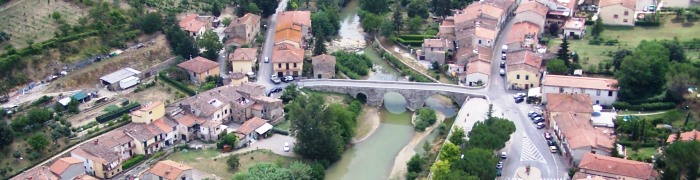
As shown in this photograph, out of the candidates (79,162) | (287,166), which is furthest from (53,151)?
(287,166)

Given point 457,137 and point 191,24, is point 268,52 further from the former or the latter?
point 457,137

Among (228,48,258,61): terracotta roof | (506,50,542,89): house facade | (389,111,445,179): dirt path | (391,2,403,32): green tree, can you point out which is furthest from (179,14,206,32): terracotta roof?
(506,50,542,89): house facade

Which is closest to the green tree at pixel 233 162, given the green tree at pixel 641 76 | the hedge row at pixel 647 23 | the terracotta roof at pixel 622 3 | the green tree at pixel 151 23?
the green tree at pixel 151 23

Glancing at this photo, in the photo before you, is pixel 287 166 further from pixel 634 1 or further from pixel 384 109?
pixel 634 1

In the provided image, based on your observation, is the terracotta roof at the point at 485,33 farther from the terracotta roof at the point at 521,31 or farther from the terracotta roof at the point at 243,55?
the terracotta roof at the point at 243,55

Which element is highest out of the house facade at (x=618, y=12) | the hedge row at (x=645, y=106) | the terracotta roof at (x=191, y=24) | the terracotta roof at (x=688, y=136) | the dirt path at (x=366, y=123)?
the house facade at (x=618, y=12)

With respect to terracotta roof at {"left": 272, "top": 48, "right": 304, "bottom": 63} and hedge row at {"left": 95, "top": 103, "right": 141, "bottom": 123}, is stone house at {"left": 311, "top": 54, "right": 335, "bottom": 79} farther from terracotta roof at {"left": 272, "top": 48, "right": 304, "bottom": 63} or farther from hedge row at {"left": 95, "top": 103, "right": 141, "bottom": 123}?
hedge row at {"left": 95, "top": 103, "right": 141, "bottom": 123}

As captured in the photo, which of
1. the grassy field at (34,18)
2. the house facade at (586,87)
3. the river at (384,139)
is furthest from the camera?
the grassy field at (34,18)
